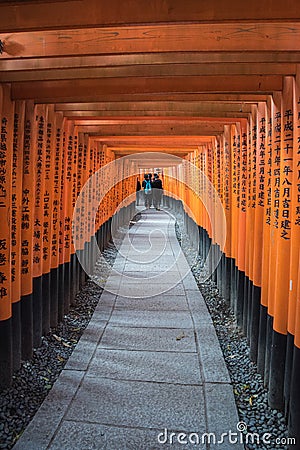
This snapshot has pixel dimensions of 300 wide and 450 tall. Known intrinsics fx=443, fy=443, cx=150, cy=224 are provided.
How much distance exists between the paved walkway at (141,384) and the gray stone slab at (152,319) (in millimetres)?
14

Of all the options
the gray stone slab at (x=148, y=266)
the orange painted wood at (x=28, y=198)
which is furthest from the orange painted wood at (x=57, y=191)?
the gray stone slab at (x=148, y=266)

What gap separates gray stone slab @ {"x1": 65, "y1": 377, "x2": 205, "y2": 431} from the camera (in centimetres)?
354

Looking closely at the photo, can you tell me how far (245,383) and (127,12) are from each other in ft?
11.2

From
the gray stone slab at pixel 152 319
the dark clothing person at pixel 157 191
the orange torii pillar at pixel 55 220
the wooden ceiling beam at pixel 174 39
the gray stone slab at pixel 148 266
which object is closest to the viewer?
the wooden ceiling beam at pixel 174 39

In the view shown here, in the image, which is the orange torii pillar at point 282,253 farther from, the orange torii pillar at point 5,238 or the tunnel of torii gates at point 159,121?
the orange torii pillar at point 5,238

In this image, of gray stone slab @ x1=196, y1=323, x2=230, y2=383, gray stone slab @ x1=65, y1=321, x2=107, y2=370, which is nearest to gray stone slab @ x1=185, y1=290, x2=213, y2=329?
gray stone slab @ x1=196, y1=323, x2=230, y2=383

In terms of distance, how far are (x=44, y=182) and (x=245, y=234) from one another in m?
2.52

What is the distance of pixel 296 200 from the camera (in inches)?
Result: 129

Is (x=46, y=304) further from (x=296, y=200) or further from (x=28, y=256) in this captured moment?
(x=296, y=200)

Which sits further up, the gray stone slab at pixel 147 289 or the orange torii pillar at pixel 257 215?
the orange torii pillar at pixel 257 215

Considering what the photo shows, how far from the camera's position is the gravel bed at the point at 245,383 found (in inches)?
135

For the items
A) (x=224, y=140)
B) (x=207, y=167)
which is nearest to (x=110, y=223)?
(x=207, y=167)

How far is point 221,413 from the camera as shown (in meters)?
3.66

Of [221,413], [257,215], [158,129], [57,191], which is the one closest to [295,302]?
[221,413]
